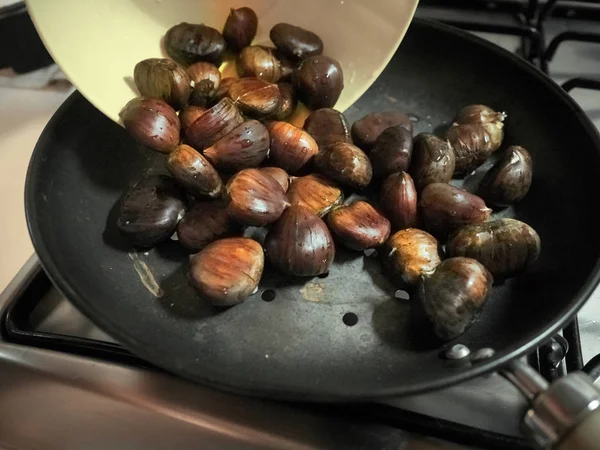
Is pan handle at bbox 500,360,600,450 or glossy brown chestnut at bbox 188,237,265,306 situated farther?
glossy brown chestnut at bbox 188,237,265,306

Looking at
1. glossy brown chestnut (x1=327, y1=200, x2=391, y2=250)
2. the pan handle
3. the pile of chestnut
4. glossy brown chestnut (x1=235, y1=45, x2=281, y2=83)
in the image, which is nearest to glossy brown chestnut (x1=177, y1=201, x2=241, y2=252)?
the pile of chestnut

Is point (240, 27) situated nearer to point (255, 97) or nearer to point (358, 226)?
point (255, 97)

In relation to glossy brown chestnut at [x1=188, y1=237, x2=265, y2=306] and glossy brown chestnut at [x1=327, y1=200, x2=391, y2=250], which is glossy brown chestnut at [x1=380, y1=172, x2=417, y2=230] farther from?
glossy brown chestnut at [x1=188, y1=237, x2=265, y2=306]

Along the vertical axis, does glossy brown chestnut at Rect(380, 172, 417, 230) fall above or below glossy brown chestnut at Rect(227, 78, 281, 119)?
below

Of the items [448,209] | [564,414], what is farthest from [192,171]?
[564,414]

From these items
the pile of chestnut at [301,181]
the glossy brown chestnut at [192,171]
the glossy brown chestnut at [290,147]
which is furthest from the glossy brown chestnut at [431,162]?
the glossy brown chestnut at [192,171]

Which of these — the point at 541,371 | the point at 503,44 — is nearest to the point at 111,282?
the point at 541,371

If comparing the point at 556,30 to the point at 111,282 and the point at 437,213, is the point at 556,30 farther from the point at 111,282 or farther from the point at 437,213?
the point at 111,282
